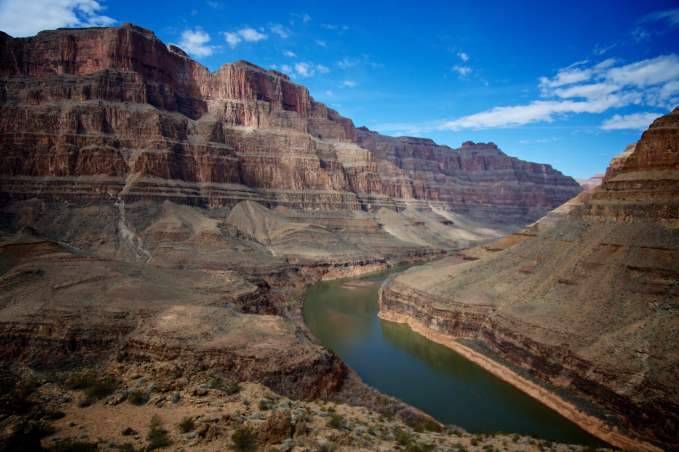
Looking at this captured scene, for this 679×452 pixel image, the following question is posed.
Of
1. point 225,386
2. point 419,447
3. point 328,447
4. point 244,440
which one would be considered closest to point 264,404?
point 225,386

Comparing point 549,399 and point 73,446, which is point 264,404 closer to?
point 73,446

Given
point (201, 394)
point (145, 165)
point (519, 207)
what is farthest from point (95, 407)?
point (519, 207)

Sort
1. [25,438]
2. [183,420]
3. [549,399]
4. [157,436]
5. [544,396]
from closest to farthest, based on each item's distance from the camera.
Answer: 1. [25,438]
2. [157,436]
3. [183,420]
4. [549,399]
5. [544,396]

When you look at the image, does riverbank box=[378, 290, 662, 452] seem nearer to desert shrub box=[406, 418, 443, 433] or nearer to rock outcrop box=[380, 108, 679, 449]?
rock outcrop box=[380, 108, 679, 449]

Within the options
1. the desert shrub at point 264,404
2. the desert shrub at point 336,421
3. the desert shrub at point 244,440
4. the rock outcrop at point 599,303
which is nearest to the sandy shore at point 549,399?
the rock outcrop at point 599,303

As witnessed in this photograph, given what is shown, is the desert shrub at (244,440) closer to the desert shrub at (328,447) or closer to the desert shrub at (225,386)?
the desert shrub at (328,447)

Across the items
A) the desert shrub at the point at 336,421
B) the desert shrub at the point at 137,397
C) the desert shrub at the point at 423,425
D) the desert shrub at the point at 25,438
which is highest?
the desert shrub at the point at 25,438

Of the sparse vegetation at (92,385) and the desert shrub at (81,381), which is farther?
the desert shrub at (81,381)
